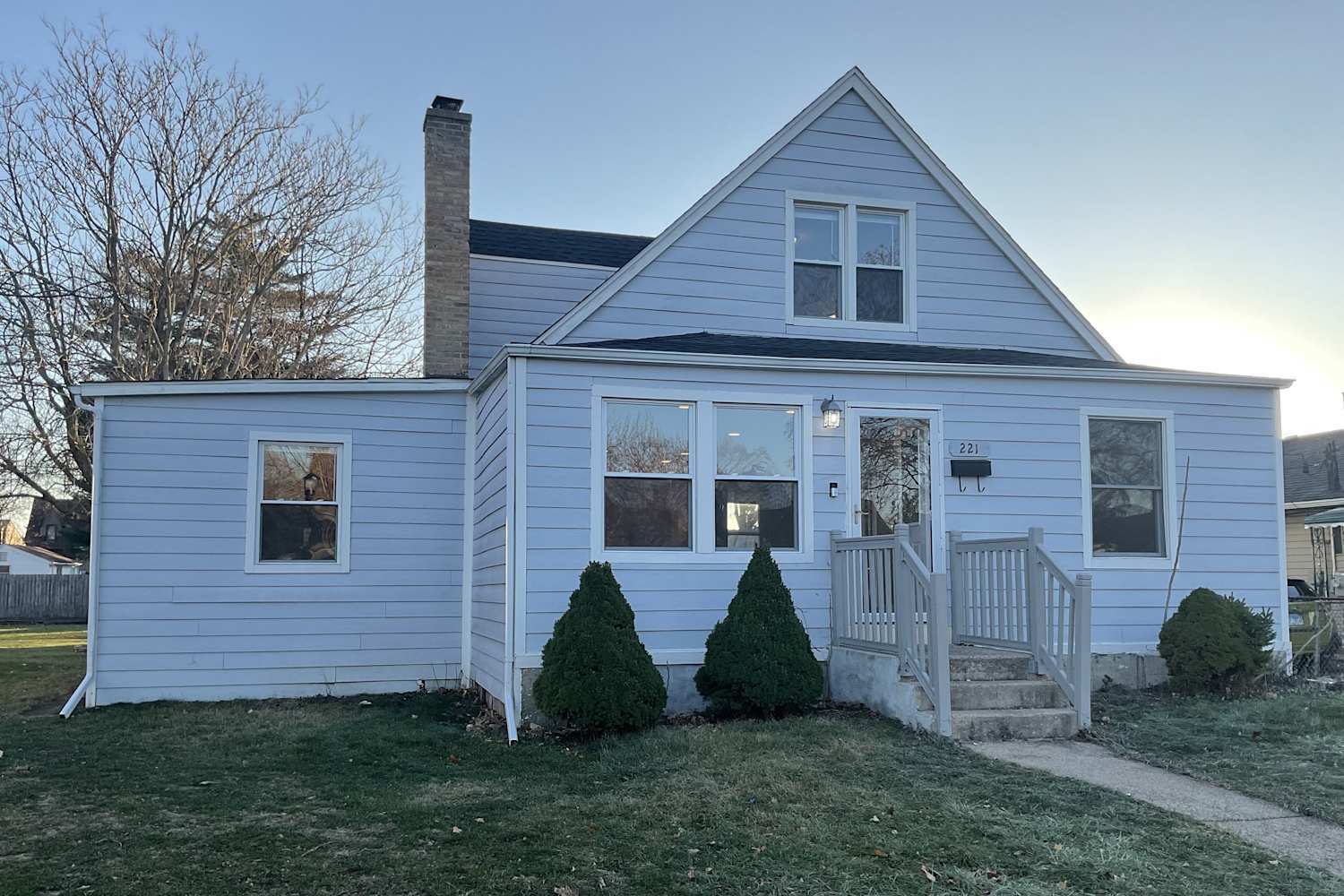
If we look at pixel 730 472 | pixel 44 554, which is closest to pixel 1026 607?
pixel 730 472

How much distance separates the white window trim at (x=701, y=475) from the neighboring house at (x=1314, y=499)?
68.9 ft

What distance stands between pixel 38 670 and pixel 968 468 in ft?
35.0

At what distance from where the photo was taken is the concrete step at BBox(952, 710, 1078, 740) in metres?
7.31

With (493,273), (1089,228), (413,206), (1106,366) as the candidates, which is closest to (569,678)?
(1106,366)

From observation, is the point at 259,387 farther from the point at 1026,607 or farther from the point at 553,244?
the point at 1026,607

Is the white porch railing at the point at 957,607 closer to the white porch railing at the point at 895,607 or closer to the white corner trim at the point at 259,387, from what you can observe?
the white porch railing at the point at 895,607

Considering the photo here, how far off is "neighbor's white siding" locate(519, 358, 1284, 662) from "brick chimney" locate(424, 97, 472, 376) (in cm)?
373

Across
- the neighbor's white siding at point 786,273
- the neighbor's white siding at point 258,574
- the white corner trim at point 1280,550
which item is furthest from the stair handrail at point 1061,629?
the neighbor's white siding at point 258,574

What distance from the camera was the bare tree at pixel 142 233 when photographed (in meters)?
17.5

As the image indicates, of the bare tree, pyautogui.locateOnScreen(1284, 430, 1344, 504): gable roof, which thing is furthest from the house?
pyautogui.locateOnScreen(1284, 430, 1344, 504): gable roof

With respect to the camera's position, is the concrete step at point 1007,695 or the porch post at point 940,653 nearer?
the porch post at point 940,653

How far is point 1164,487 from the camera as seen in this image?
984 centimetres

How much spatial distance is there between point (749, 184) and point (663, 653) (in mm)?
4697

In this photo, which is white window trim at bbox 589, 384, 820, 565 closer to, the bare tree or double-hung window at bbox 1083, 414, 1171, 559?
double-hung window at bbox 1083, 414, 1171, 559
